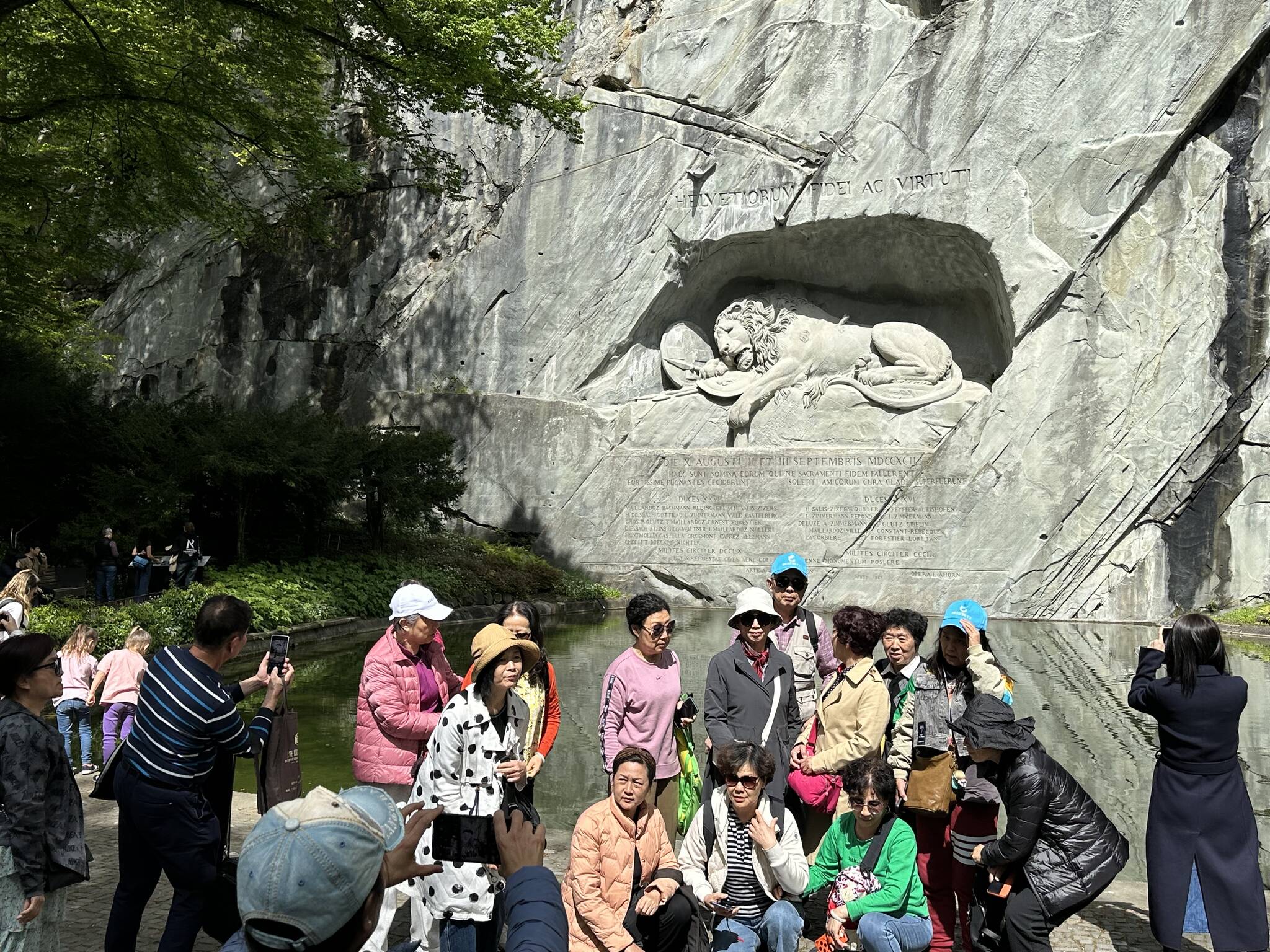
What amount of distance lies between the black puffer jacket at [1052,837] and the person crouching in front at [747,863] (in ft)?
2.33

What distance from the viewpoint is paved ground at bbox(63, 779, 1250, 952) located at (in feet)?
13.4

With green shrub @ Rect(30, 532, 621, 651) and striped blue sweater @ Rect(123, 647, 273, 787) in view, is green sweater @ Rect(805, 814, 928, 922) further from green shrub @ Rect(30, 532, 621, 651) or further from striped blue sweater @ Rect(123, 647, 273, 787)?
green shrub @ Rect(30, 532, 621, 651)

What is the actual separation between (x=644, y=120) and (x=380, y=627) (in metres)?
10.8

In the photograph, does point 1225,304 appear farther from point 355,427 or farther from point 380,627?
point 355,427

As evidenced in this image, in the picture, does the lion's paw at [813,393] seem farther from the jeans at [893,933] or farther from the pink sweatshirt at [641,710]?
the jeans at [893,933]

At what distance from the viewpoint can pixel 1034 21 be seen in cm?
1642

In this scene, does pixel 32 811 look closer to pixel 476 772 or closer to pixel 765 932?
pixel 476 772

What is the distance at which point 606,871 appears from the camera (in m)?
3.52

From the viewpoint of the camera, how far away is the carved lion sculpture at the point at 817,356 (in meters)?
17.8

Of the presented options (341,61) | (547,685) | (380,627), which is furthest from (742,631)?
(341,61)

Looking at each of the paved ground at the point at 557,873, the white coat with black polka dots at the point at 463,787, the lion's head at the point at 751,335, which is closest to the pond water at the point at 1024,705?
the paved ground at the point at 557,873

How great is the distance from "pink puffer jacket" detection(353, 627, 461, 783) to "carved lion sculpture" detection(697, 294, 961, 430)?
14.4 metres

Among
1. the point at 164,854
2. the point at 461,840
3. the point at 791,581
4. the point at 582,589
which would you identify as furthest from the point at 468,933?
the point at 582,589

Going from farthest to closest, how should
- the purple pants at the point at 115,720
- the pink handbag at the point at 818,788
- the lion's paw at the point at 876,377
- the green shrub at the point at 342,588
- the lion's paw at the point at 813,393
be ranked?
the lion's paw at the point at 813,393 → the lion's paw at the point at 876,377 → the green shrub at the point at 342,588 → the purple pants at the point at 115,720 → the pink handbag at the point at 818,788
